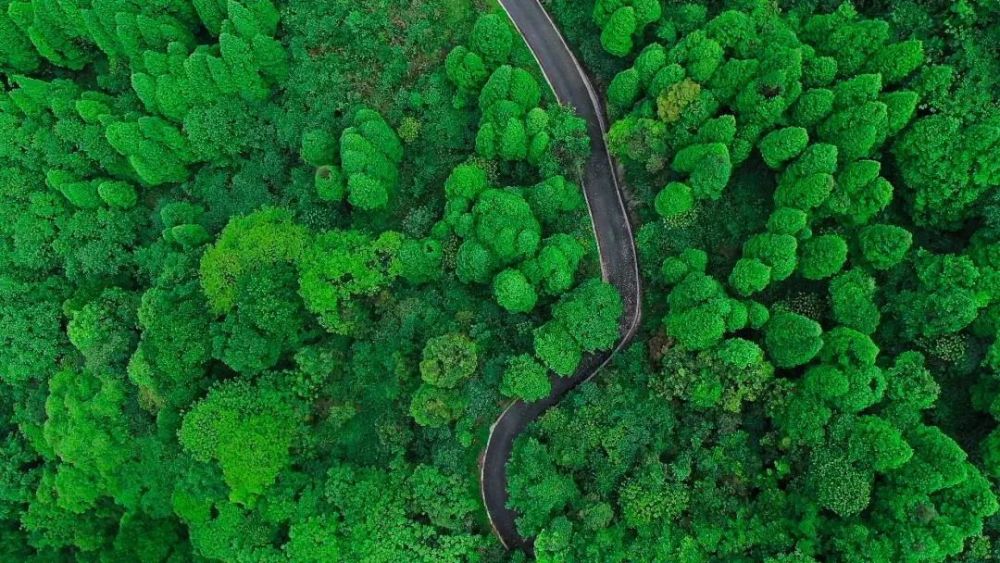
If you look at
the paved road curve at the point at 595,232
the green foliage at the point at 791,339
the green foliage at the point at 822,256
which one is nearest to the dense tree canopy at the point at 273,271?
the paved road curve at the point at 595,232

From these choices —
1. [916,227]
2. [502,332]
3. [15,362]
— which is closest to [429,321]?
[502,332]

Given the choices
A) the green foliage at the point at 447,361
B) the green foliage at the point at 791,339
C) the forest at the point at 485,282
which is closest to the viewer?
the green foliage at the point at 791,339

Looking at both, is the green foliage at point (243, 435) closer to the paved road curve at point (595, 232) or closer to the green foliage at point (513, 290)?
the paved road curve at point (595, 232)

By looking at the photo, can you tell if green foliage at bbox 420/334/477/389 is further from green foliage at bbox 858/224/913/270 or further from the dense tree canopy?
green foliage at bbox 858/224/913/270

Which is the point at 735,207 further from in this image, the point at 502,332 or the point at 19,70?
the point at 19,70

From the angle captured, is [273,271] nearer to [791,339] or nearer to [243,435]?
[243,435]

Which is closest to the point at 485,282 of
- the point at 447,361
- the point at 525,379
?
the point at 447,361

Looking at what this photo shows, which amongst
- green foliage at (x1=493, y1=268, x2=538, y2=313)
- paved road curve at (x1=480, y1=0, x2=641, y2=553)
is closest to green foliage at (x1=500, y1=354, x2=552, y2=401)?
paved road curve at (x1=480, y1=0, x2=641, y2=553)
